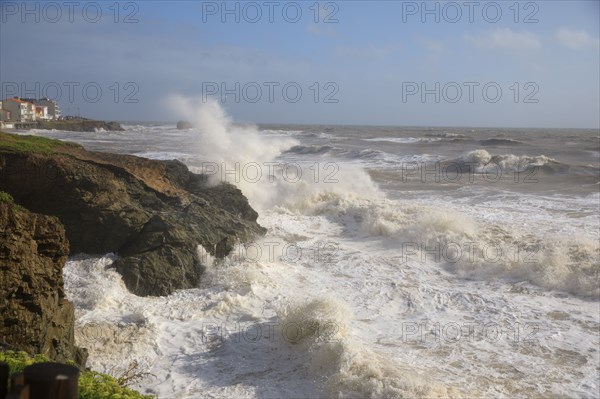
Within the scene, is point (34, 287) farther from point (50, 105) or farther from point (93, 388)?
point (50, 105)

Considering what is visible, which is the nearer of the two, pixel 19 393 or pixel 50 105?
pixel 19 393

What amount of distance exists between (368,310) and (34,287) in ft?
17.8

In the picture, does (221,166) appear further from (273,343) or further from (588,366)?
(588,366)

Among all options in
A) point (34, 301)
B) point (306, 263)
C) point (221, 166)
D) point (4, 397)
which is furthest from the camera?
point (221, 166)

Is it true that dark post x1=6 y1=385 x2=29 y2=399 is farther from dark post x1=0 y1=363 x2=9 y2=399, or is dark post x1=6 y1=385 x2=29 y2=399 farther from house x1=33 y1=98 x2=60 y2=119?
house x1=33 y1=98 x2=60 y2=119

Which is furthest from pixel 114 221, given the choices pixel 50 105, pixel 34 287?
pixel 50 105

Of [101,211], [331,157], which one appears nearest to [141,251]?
[101,211]

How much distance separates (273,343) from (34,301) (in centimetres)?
330

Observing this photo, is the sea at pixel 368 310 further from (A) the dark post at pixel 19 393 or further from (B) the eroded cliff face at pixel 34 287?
(A) the dark post at pixel 19 393

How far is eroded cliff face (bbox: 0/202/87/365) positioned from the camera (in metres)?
5.46

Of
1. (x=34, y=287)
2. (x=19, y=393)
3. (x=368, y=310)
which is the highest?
(x=19, y=393)

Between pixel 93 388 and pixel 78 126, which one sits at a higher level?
pixel 78 126

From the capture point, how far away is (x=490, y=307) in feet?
31.6

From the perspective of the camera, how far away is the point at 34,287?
574 cm
